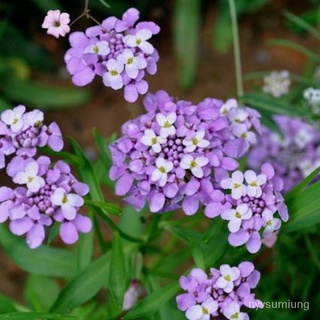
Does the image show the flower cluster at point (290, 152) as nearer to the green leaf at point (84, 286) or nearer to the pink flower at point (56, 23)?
the green leaf at point (84, 286)

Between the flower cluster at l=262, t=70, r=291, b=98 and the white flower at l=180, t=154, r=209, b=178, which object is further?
the flower cluster at l=262, t=70, r=291, b=98

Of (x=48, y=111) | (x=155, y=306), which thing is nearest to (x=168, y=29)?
(x=48, y=111)

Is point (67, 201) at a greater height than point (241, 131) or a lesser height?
lesser

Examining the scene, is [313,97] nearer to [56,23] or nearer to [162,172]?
[162,172]

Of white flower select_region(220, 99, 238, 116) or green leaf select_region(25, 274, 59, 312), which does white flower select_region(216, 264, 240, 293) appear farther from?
green leaf select_region(25, 274, 59, 312)

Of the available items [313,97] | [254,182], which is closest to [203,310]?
[254,182]

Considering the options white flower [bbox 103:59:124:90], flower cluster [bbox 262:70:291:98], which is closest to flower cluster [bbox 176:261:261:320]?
white flower [bbox 103:59:124:90]
